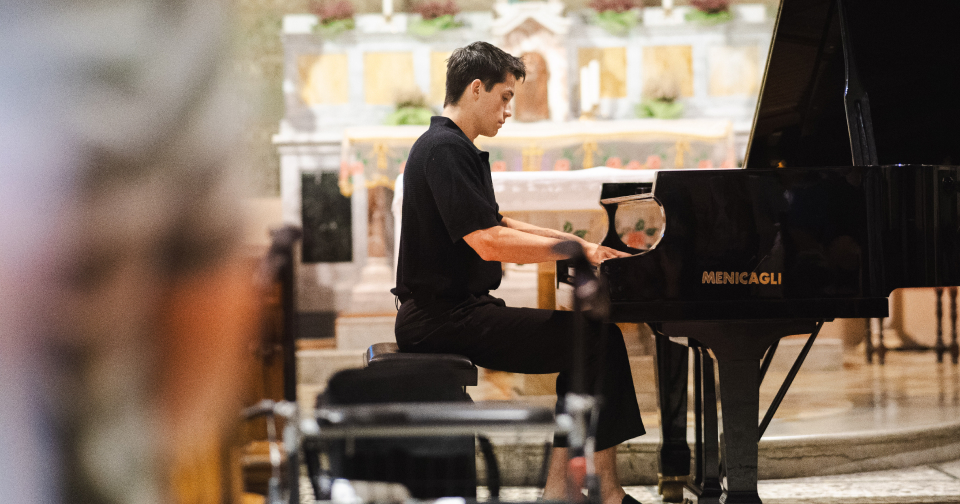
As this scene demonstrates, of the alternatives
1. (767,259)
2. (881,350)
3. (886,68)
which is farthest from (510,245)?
(881,350)

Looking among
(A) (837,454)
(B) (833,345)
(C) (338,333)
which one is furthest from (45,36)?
(B) (833,345)

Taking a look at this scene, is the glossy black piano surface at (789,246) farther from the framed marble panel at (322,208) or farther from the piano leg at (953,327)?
the framed marble panel at (322,208)

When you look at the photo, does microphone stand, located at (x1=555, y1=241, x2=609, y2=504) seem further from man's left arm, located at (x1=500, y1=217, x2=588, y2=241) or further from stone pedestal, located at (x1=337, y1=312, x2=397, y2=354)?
stone pedestal, located at (x1=337, y1=312, x2=397, y2=354)

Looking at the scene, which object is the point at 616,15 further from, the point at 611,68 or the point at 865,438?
the point at 865,438

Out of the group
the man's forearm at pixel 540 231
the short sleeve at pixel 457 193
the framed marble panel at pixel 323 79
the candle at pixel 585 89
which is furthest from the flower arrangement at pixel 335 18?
the short sleeve at pixel 457 193

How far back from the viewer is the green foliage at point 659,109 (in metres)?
5.95

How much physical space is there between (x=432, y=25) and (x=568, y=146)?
64.3 inches

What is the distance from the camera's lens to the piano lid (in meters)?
2.44

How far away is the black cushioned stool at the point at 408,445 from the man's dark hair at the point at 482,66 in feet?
2.55

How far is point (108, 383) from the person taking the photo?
37 centimetres

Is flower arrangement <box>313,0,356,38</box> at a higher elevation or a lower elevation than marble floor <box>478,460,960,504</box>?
higher

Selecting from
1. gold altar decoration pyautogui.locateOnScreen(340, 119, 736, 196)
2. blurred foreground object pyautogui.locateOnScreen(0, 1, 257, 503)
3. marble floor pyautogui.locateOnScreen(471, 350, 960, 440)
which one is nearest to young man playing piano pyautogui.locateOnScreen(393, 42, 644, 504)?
marble floor pyautogui.locateOnScreen(471, 350, 960, 440)

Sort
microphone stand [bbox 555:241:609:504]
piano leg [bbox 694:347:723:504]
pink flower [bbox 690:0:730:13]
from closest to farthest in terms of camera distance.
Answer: microphone stand [bbox 555:241:609:504] < piano leg [bbox 694:347:723:504] < pink flower [bbox 690:0:730:13]

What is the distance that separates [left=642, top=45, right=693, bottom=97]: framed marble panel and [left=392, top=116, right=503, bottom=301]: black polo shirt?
447 cm
